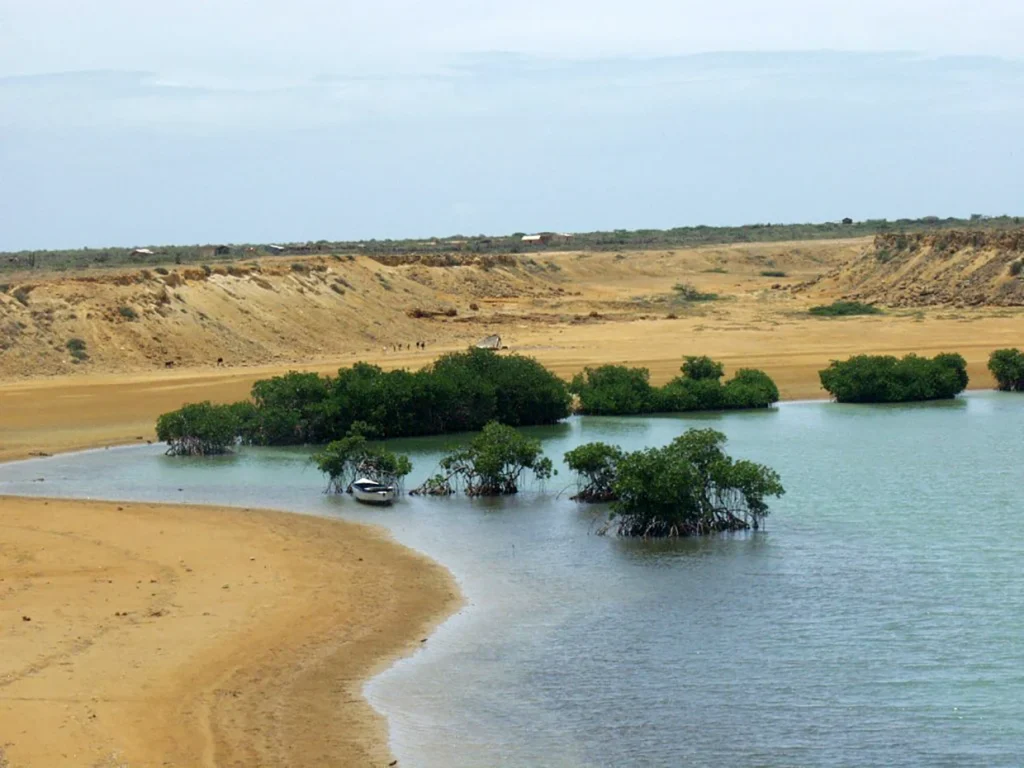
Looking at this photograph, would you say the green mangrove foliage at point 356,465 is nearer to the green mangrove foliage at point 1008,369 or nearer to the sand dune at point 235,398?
the sand dune at point 235,398

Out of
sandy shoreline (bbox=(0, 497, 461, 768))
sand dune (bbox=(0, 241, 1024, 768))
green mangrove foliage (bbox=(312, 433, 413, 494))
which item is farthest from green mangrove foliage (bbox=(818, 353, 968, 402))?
sandy shoreline (bbox=(0, 497, 461, 768))

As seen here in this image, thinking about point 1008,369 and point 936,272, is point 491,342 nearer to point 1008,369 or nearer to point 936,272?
point 1008,369

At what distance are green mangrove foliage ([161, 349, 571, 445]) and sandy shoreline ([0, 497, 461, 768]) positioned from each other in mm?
10480

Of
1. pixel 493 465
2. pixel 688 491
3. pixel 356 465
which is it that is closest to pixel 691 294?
pixel 356 465

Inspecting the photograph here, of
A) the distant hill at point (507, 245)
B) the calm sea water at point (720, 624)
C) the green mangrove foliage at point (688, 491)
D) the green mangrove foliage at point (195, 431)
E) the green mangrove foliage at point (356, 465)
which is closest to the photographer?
the calm sea water at point (720, 624)

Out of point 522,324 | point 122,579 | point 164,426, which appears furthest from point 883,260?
point 122,579

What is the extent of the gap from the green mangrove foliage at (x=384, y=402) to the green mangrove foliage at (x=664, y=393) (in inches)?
107

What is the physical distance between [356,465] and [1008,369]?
24228 millimetres

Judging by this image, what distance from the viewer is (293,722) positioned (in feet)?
45.6

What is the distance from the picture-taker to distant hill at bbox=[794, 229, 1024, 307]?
68.9m

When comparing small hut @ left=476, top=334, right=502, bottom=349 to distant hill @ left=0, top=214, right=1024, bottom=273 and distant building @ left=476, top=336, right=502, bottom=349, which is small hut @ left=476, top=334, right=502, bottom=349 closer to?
distant building @ left=476, top=336, right=502, bottom=349

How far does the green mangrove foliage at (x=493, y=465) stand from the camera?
28.3 meters

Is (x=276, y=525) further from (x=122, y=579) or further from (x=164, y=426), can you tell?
(x=164, y=426)

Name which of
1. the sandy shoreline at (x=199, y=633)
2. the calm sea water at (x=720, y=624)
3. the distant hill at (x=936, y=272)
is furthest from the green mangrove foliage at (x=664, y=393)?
the distant hill at (x=936, y=272)
